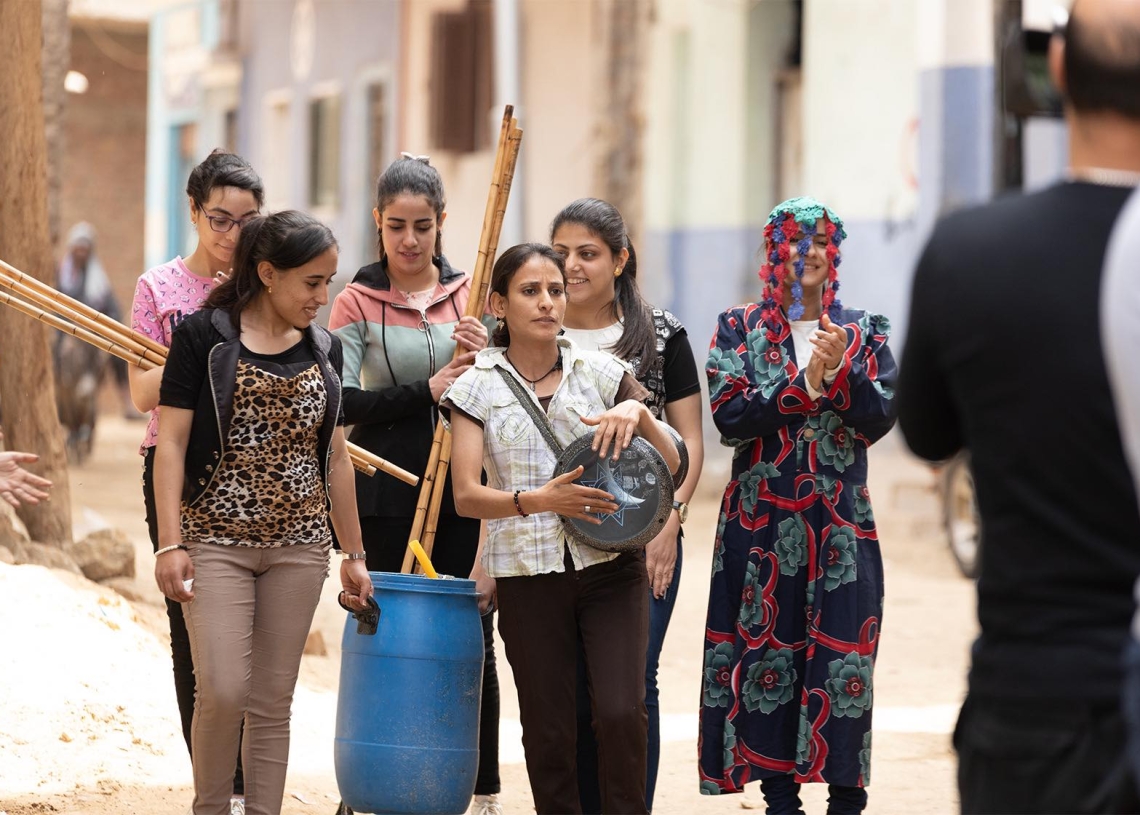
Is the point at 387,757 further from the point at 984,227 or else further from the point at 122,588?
the point at 122,588

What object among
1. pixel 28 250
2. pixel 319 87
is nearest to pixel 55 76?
pixel 28 250

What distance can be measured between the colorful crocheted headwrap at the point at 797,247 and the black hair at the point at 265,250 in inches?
48.0

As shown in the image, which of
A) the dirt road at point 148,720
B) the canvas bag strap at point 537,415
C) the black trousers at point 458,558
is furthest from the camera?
the dirt road at point 148,720

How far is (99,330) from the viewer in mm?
4695

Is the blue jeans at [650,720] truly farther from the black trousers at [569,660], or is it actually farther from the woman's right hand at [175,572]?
the woman's right hand at [175,572]

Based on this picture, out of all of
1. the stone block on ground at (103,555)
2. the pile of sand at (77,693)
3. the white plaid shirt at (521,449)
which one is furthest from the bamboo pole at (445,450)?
the stone block on ground at (103,555)

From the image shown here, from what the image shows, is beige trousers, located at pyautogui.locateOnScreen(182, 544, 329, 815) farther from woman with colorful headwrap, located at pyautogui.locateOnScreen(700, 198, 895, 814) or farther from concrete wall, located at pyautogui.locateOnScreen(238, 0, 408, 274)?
concrete wall, located at pyautogui.locateOnScreen(238, 0, 408, 274)

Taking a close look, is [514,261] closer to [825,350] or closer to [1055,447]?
[825,350]

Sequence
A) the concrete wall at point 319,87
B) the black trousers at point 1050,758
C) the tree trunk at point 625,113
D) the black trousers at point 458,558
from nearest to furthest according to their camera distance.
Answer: the black trousers at point 1050,758
the black trousers at point 458,558
the tree trunk at point 625,113
the concrete wall at point 319,87

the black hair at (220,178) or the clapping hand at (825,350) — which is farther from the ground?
the black hair at (220,178)

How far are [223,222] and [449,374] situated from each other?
0.75 metres

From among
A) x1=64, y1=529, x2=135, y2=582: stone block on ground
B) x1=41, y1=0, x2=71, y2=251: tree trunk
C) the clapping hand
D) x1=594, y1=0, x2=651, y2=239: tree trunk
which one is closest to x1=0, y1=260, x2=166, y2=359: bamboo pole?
the clapping hand

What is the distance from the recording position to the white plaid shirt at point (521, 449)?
4199 millimetres

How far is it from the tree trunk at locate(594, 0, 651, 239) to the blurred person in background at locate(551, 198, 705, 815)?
38.0ft
